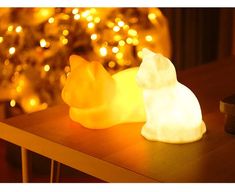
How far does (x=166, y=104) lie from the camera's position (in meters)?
0.91

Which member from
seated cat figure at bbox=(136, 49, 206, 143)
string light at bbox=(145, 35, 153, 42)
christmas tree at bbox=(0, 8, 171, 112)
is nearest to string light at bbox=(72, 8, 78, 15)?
christmas tree at bbox=(0, 8, 171, 112)

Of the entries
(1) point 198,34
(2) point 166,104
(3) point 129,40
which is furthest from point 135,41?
(2) point 166,104

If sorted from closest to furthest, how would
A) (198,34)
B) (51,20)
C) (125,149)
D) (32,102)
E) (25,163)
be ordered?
(125,149), (25,163), (51,20), (32,102), (198,34)

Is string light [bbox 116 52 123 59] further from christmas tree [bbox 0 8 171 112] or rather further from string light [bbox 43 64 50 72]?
string light [bbox 43 64 50 72]

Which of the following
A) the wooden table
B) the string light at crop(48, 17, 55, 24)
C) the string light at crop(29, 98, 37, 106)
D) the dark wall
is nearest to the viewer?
the wooden table

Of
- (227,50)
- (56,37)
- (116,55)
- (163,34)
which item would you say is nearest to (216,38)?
(227,50)

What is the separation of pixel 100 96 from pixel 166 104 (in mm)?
137

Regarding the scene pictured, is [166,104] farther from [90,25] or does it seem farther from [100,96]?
[90,25]

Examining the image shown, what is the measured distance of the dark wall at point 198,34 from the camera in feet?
7.44

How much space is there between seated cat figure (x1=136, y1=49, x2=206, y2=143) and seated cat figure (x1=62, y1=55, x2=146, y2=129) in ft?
0.28

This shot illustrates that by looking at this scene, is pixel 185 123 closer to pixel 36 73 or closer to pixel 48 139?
pixel 48 139

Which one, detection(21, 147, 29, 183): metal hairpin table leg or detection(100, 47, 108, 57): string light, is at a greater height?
detection(100, 47, 108, 57): string light

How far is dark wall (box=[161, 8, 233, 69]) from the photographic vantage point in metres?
2.27

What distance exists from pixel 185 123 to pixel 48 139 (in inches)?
10.2
